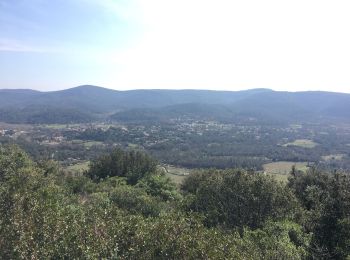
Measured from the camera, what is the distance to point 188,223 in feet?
100

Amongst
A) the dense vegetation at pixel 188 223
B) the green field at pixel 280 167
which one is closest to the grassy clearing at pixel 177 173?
the green field at pixel 280 167

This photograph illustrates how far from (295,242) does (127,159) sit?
61.5 metres

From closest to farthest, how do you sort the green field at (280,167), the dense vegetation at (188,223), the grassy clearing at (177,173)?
the dense vegetation at (188,223) → the grassy clearing at (177,173) → the green field at (280,167)

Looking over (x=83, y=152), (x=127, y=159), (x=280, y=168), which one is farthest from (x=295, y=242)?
(x=83, y=152)

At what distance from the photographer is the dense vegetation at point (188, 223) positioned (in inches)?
949

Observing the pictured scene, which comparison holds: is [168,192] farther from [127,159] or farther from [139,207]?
[127,159]

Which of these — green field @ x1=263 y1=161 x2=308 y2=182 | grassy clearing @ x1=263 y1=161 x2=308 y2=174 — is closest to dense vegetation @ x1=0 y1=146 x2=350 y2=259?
green field @ x1=263 y1=161 x2=308 y2=182

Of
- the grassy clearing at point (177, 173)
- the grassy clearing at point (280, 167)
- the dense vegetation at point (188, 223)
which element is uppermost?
the dense vegetation at point (188, 223)

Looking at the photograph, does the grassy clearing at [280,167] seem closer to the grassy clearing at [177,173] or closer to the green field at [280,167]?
the green field at [280,167]

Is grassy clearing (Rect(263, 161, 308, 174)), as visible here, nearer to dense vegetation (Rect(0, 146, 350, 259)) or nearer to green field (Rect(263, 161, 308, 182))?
green field (Rect(263, 161, 308, 182))

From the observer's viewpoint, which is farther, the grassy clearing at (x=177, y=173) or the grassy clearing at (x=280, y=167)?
the grassy clearing at (x=280, y=167)

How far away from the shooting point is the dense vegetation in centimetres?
2409

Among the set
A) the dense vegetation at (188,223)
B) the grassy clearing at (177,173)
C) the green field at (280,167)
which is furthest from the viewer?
the green field at (280,167)

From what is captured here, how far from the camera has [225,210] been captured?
157ft
